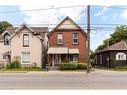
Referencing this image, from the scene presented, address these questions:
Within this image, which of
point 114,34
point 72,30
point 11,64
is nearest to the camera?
point 11,64

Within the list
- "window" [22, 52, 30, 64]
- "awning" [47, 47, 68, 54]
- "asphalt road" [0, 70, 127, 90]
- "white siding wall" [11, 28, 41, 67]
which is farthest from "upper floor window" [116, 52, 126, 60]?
"asphalt road" [0, 70, 127, 90]

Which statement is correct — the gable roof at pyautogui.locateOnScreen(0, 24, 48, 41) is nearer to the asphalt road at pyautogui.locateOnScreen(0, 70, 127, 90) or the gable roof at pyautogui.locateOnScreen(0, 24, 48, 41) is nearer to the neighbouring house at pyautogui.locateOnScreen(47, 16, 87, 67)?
the neighbouring house at pyautogui.locateOnScreen(47, 16, 87, 67)

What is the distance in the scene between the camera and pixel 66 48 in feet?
153

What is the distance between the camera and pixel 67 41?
1848 inches

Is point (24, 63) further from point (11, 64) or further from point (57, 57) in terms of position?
point (57, 57)

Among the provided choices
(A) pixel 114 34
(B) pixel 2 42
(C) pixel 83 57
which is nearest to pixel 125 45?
(C) pixel 83 57

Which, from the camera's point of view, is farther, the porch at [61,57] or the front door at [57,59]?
the front door at [57,59]

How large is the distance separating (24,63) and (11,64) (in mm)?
1841

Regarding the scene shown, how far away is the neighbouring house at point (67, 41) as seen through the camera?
46.6 metres

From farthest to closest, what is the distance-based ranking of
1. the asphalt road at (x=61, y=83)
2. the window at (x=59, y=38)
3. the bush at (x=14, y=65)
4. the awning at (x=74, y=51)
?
the window at (x=59, y=38) → the awning at (x=74, y=51) → the bush at (x=14, y=65) → the asphalt road at (x=61, y=83)

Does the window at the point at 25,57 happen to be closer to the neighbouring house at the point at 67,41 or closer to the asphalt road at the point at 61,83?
Result: the neighbouring house at the point at 67,41

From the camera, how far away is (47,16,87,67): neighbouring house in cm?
4662

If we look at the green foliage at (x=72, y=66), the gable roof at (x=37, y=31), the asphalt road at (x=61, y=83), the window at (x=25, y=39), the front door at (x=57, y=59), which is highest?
the gable roof at (x=37, y=31)

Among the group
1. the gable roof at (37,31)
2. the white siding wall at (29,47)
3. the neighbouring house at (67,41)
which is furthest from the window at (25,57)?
the neighbouring house at (67,41)
